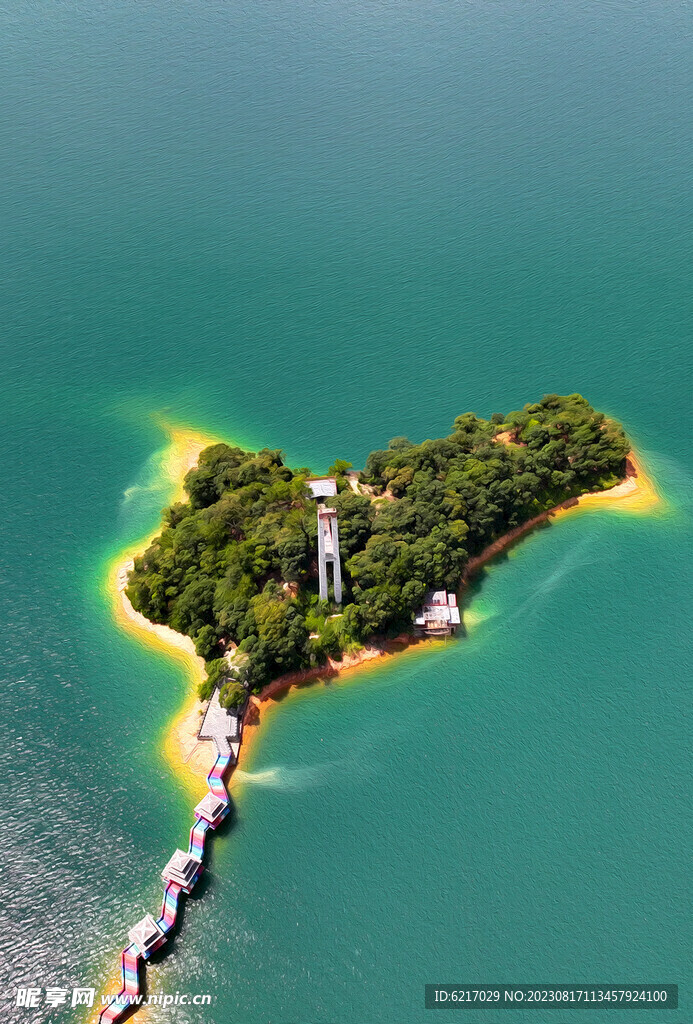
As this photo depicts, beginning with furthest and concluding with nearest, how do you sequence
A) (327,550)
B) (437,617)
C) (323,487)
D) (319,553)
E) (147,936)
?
(323,487), (437,617), (327,550), (319,553), (147,936)

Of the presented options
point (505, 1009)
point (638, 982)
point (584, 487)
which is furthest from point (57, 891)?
point (584, 487)

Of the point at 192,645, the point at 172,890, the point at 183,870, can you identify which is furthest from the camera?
the point at 192,645

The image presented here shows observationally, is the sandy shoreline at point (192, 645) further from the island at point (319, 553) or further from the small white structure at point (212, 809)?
the small white structure at point (212, 809)

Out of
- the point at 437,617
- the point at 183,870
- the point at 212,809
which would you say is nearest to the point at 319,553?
the point at 437,617

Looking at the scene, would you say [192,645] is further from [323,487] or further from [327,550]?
[323,487]

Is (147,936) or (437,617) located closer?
(147,936)

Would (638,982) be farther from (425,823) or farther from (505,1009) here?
(425,823)

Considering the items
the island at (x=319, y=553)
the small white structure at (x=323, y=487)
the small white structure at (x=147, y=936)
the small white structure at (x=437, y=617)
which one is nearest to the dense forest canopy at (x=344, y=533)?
the island at (x=319, y=553)

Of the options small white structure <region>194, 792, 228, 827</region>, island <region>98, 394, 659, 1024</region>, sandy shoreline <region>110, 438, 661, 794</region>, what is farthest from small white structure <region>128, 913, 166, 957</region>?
sandy shoreline <region>110, 438, 661, 794</region>

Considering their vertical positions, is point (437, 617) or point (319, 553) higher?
point (319, 553)
